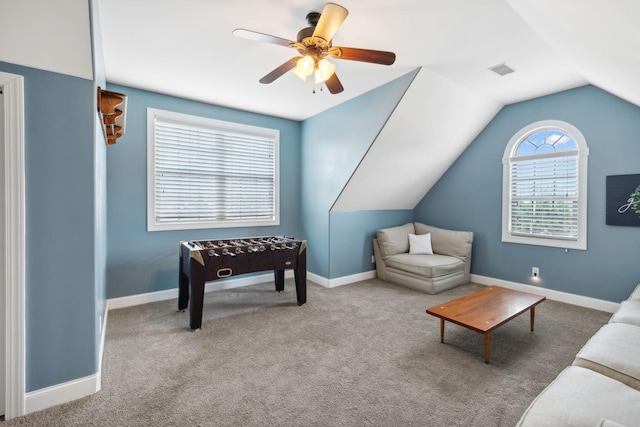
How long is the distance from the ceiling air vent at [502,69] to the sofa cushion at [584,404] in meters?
2.77

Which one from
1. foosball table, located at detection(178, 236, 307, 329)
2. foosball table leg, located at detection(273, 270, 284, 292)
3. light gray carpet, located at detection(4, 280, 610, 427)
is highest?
foosball table, located at detection(178, 236, 307, 329)

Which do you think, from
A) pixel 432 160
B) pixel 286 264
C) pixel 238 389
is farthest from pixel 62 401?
pixel 432 160

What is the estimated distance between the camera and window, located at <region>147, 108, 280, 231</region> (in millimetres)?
3734

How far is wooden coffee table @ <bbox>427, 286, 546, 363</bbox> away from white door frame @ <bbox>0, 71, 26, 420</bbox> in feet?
9.12

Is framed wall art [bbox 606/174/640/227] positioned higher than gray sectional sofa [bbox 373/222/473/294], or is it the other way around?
framed wall art [bbox 606/174/640/227]

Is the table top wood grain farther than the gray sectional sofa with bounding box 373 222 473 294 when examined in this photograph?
No

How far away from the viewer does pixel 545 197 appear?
12.8 feet

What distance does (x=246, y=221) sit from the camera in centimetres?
441

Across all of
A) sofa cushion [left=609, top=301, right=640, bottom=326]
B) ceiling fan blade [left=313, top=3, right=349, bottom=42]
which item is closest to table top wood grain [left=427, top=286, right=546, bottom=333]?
sofa cushion [left=609, top=301, right=640, bottom=326]

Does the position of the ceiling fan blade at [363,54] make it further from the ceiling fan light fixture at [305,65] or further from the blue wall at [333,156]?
the blue wall at [333,156]

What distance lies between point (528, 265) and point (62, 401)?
16.1ft

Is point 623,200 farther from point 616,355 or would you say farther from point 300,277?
point 300,277

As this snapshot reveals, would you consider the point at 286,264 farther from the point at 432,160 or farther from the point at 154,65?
the point at 432,160

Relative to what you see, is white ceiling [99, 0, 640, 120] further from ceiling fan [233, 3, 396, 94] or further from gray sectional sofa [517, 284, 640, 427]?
gray sectional sofa [517, 284, 640, 427]
